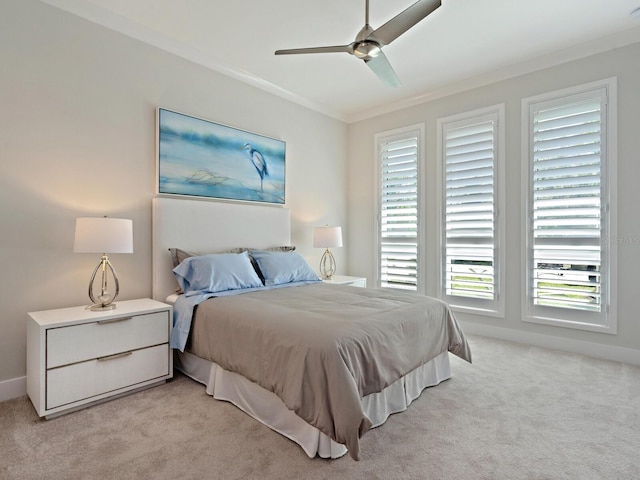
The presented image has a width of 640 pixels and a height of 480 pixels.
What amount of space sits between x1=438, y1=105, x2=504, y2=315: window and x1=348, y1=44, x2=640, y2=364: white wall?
0.35 feet

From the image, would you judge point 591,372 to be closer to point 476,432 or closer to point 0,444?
point 476,432

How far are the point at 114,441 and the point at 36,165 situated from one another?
1.94 meters

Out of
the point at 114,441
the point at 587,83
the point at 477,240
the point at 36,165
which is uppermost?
the point at 587,83

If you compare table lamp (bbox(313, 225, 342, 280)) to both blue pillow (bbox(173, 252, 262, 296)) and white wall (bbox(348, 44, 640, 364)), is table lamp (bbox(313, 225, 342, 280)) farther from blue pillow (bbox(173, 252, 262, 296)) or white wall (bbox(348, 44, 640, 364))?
blue pillow (bbox(173, 252, 262, 296))

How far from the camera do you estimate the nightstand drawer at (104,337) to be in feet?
6.85

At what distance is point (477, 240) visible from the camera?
12.8 ft

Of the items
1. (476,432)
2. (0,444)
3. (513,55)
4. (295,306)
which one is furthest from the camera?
(513,55)

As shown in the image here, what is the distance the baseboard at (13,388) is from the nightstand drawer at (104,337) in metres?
0.62

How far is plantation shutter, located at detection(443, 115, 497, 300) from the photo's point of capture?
12.5 ft

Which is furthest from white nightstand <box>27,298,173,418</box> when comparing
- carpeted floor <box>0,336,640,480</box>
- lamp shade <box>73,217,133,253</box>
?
lamp shade <box>73,217,133,253</box>

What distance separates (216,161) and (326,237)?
1529 mm

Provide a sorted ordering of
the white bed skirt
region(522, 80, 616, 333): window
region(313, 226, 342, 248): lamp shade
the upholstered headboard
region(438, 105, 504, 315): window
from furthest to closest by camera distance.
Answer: region(313, 226, 342, 248): lamp shade
region(438, 105, 504, 315): window
region(522, 80, 616, 333): window
the upholstered headboard
the white bed skirt

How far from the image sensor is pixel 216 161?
3.48 meters

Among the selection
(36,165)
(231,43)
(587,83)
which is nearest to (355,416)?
(36,165)
